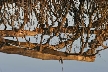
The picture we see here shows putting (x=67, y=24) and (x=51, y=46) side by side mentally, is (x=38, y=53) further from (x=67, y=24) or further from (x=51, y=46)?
(x=67, y=24)

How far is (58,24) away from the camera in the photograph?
9.14m

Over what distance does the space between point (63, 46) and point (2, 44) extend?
5.17ft

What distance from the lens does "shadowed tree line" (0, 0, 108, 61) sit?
8.64 m

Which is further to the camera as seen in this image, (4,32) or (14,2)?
(4,32)

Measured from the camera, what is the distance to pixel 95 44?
367 inches

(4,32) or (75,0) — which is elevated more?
(75,0)

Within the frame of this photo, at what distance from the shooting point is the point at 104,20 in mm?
8820

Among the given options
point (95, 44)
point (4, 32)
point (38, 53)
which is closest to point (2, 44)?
point (4, 32)

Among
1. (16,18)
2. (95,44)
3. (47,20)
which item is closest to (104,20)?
(95,44)

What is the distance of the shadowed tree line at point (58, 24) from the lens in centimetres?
864

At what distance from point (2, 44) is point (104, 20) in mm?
2582

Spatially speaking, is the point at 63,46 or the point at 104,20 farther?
the point at 63,46

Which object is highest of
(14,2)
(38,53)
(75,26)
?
(14,2)

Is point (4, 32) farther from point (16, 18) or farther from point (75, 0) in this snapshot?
point (75, 0)
